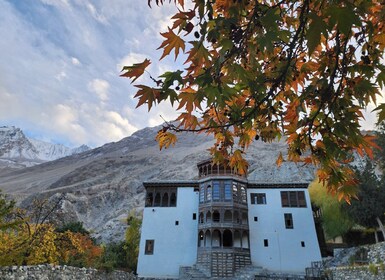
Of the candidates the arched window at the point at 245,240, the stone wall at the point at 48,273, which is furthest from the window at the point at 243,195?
the stone wall at the point at 48,273

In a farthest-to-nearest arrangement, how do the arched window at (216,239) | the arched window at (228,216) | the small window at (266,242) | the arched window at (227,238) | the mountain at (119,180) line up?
the mountain at (119,180) → the arched window at (227,238) → the arched window at (228,216) → the arched window at (216,239) → the small window at (266,242)

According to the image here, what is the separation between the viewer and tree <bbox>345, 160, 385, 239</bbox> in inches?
850

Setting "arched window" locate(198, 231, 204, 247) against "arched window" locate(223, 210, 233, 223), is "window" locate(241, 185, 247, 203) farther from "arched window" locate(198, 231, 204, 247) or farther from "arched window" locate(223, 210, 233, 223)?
"arched window" locate(198, 231, 204, 247)

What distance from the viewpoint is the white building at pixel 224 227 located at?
2377 cm

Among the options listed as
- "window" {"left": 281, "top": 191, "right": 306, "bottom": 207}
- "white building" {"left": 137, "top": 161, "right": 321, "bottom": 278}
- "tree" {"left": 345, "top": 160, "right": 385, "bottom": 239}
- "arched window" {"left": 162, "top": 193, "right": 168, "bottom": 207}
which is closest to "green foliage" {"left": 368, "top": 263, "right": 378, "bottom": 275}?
"tree" {"left": 345, "top": 160, "right": 385, "bottom": 239}

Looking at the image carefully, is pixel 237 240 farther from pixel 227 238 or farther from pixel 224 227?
pixel 224 227

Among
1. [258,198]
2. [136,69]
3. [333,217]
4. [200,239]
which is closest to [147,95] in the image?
[136,69]

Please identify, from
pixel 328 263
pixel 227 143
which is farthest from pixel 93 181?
pixel 227 143

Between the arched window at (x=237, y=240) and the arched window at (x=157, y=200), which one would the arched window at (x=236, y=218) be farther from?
the arched window at (x=157, y=200)

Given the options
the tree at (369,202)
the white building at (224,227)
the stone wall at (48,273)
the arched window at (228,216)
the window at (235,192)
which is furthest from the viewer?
the window at (235,192)

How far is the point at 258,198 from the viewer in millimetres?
27047

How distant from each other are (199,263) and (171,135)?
2343 cm

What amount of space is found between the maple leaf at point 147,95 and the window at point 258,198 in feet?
86.8

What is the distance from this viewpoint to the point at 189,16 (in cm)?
210
